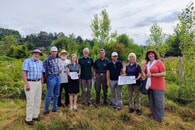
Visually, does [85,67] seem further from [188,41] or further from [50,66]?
[188,41]

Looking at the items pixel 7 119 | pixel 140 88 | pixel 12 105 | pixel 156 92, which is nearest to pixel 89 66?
pixel 140 88

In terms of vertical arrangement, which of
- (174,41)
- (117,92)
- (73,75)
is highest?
(174,41)

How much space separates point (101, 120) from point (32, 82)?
2.09 metres

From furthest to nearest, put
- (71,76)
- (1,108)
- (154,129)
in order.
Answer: (1,108) < (71,76) < (154,129)

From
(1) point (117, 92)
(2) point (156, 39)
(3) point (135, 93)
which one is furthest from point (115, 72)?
(2) point (156, 39)

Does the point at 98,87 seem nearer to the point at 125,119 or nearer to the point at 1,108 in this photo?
the point at 125,119

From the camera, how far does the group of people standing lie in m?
3.40

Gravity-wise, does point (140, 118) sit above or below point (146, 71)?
below

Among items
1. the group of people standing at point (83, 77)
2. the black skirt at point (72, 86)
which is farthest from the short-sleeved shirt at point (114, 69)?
the black skirt at point (72, 86)

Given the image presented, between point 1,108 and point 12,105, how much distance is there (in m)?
0.35

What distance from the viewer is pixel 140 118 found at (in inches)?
146

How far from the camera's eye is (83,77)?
443 cm

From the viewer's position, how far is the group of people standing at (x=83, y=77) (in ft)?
11.1

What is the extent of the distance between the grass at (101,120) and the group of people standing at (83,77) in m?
0.29
